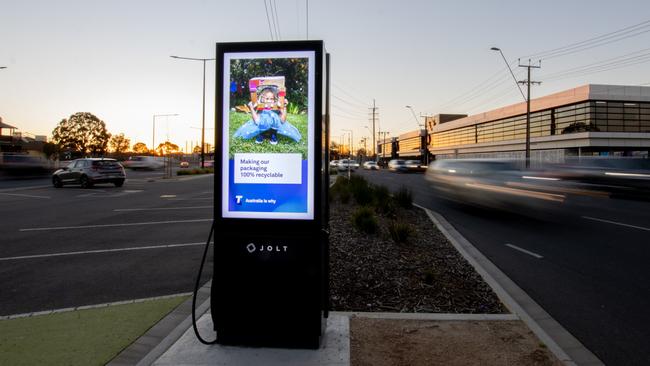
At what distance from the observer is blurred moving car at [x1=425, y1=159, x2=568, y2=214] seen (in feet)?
41.7

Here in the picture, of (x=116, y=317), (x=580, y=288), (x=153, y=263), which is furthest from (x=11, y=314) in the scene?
(x=580, y=288)

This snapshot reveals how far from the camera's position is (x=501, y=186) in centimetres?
1310

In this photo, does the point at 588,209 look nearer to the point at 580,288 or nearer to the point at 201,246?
the point at 580,288

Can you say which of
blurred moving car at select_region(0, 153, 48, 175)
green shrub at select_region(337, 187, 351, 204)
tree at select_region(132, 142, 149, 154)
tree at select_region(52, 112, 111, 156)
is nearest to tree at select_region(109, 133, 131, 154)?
tree at select_region(52, 112, 111, 156)

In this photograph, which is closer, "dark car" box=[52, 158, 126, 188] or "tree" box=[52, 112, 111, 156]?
"dark car" box=[52, 158, 126, 188]

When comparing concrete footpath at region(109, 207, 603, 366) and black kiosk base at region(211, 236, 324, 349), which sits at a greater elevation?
black kiosk base at region(211, 236, 324, 349)

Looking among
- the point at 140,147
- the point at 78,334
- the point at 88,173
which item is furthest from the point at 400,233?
the point at 140,147

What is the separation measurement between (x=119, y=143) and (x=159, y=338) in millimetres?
131029

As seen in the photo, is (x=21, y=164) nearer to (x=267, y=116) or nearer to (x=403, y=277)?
(x=403, y=277)

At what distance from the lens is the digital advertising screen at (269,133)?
3834mm

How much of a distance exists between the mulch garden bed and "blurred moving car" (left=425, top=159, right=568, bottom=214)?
4.60 m

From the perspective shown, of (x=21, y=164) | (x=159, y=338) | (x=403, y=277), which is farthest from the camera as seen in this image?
(x=21, y=164)

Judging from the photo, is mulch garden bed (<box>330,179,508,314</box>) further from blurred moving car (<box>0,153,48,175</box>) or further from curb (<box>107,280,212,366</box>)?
blurred moving car (<box>0,153,48,175</box>)

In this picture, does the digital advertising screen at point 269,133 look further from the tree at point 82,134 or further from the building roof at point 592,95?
the tree at point 82,134
